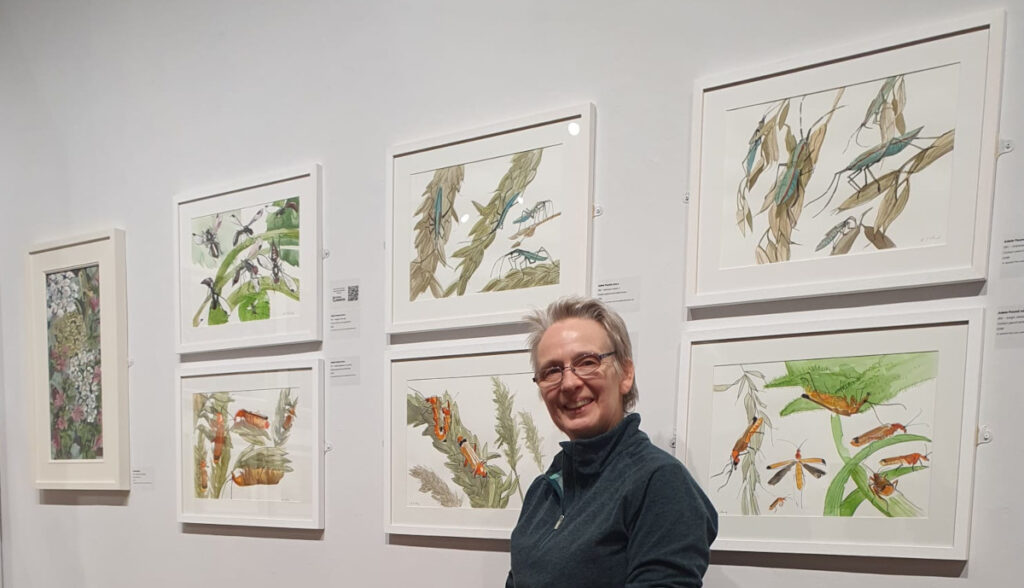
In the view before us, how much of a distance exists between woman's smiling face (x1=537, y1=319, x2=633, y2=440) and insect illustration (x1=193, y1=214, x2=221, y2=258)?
4.68 ft

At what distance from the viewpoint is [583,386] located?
1456mm

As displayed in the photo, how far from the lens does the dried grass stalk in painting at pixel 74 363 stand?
8.99 feet

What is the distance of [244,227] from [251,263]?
0.12 meters

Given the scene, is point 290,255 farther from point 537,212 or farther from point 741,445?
point 741,445

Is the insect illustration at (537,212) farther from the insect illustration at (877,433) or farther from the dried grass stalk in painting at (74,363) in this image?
the dried grass stalk in painting at (74,363)

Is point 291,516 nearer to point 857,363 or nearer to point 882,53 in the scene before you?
point 857,363

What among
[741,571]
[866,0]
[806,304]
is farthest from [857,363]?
[866,0]

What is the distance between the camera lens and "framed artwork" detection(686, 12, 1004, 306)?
1.42 metres

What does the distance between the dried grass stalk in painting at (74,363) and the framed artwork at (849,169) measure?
2238 millimetres

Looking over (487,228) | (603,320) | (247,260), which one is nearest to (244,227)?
(247,260)

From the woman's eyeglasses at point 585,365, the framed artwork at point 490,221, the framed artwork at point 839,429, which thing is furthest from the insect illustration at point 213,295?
the framed artwork at point 839,429

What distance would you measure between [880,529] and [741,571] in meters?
0.30

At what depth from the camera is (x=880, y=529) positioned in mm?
1466

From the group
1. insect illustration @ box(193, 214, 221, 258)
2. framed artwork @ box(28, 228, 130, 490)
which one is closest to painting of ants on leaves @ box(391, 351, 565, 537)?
insect illustration @ box(193, 214, 221, 258)
